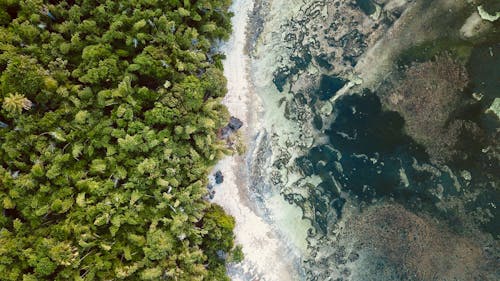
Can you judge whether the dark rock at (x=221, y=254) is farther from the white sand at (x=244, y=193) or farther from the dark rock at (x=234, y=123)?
the dark rock at (x=234, y=123)

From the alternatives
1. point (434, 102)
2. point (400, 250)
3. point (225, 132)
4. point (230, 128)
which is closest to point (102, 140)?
point (225, 132)

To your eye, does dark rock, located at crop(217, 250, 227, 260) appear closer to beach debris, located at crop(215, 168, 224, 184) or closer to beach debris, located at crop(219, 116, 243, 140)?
beach debris, located at crop(215, 168, 224, 184)

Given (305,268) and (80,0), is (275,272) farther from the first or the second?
(80,0)

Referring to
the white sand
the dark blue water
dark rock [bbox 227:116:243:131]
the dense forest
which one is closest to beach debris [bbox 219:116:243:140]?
dark rock [bbox 227:116:243:131]

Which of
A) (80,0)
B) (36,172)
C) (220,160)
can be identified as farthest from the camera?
(220,160)

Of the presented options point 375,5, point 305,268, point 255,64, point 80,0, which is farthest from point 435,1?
point 80,0

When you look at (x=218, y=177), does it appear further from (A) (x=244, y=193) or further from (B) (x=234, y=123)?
(B) (x=234, y=123)
